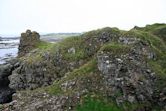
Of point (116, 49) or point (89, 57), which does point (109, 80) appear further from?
point (89, 57)

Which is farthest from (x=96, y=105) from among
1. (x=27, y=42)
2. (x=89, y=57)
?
(x=27, y=42)

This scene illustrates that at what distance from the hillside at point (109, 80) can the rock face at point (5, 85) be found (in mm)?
11465

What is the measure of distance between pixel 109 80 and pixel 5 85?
72.9ft

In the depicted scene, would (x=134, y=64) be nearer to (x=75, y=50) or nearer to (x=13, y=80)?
(x=75, y=50)

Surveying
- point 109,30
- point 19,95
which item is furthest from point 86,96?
point 109,30

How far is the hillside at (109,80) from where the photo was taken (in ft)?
85.2

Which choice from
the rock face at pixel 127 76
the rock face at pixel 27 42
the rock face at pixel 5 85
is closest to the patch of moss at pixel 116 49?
the rock face at pixel 127 76

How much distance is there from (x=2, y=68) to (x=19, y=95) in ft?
51.8

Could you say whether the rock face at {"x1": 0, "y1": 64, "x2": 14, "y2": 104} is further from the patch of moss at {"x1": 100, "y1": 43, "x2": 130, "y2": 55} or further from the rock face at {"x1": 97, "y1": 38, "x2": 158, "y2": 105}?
the rock face at {"x1": 97, "y1": 38, "x2": 158, "y2": 105}

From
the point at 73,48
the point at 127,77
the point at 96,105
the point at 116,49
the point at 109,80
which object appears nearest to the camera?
the point at 96,105

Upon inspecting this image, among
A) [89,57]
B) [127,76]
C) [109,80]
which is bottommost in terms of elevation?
[109,80]

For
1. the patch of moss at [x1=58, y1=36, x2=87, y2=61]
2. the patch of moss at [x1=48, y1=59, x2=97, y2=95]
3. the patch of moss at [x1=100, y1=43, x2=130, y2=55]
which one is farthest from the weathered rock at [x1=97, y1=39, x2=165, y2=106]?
the patch of moss at [x1=58, y1=36, x2=87, y2=61]

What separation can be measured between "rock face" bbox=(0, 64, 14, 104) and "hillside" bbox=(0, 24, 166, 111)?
37.6 feet

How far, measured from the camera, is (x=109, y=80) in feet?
88.8
